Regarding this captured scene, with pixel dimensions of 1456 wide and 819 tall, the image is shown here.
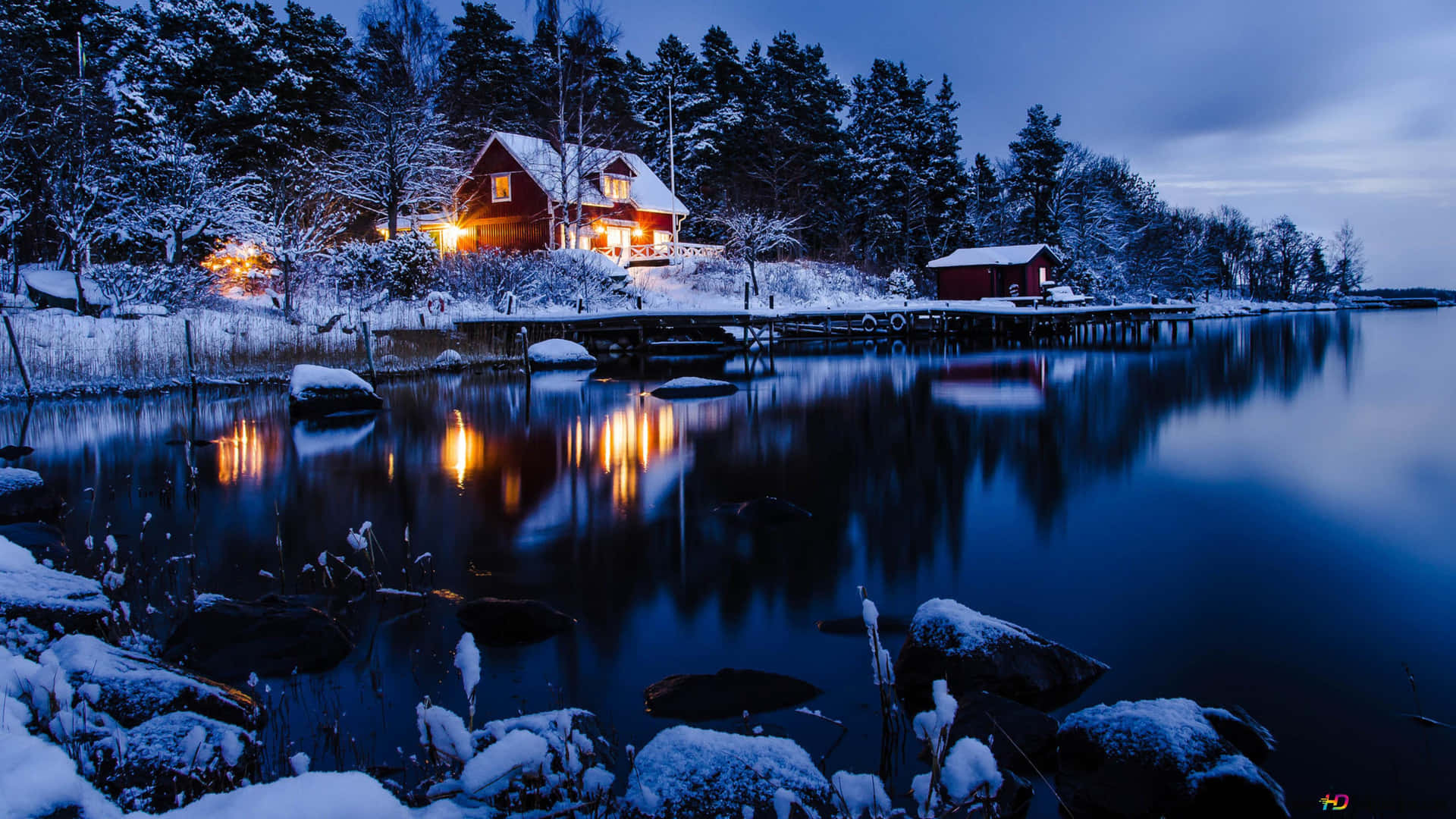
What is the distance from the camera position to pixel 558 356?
30766mm

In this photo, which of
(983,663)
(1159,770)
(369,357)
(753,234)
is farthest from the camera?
(753,234)

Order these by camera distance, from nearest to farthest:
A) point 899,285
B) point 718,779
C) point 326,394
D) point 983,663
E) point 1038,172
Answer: point 718,779 < point 983,663 < point 326,394 < point 899,285 < point 1038,172

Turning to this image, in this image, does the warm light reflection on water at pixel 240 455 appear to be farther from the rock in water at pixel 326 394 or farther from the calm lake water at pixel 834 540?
the rock in water at pixel 326 394

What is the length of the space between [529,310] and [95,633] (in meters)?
34.0

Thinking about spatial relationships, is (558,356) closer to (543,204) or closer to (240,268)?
(240,268)

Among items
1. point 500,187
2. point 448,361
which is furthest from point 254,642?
point 500,187

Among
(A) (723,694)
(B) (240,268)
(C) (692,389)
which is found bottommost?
(A) (723,694)

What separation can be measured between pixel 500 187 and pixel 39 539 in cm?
4127

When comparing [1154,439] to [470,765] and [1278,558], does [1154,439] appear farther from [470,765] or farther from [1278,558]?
[470,765]

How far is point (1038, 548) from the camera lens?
8.79 meters

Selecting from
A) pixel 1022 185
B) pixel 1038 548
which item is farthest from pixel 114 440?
pixel 1022 185

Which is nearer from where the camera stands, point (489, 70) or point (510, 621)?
point (510, 621)

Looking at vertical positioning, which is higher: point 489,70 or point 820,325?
point 489,70

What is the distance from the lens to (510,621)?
635 cm
